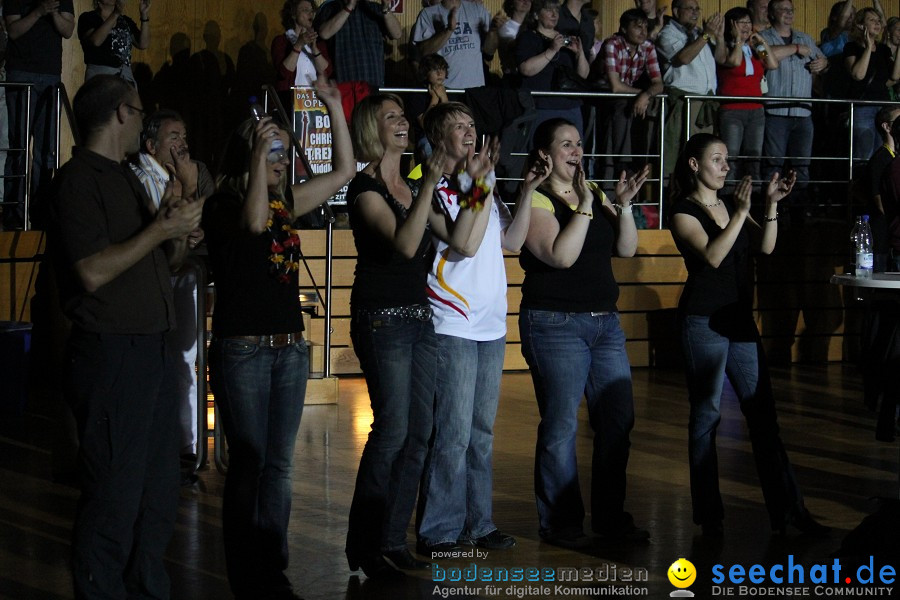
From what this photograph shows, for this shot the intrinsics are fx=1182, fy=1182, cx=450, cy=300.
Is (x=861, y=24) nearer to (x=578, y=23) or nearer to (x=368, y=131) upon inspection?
(x=578, y=23)

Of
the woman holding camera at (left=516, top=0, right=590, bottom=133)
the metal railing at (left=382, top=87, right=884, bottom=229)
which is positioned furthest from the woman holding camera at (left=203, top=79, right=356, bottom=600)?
the woman holding camera at (left=516, top=0, right=590, bottom=133)

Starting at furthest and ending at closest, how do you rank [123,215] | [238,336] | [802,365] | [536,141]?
[802,365] → [536,141] → [238,336] → [123,215]

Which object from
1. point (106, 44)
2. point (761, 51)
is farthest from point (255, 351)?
point (761, 51)

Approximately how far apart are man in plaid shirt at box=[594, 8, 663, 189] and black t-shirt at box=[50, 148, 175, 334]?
7844 millimetres

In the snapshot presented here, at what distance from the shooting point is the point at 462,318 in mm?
4500

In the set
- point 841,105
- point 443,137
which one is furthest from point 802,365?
point 443,137

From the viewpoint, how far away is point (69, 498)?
571 centimetres

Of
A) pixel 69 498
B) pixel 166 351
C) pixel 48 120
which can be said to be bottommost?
pixel 69 498

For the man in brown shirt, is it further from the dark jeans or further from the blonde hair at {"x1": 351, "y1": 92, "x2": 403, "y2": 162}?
the blonde hair at {"x1": 351, "y1": 92, "x2": 403, "y2": 162}

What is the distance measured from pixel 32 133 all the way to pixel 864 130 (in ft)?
25.6

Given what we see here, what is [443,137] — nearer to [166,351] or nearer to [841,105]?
[166,351]

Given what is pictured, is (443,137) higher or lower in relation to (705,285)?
higher

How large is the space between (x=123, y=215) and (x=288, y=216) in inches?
26.6

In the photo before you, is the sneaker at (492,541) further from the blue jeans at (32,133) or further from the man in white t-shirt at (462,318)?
the blue jeans at (32,133)
